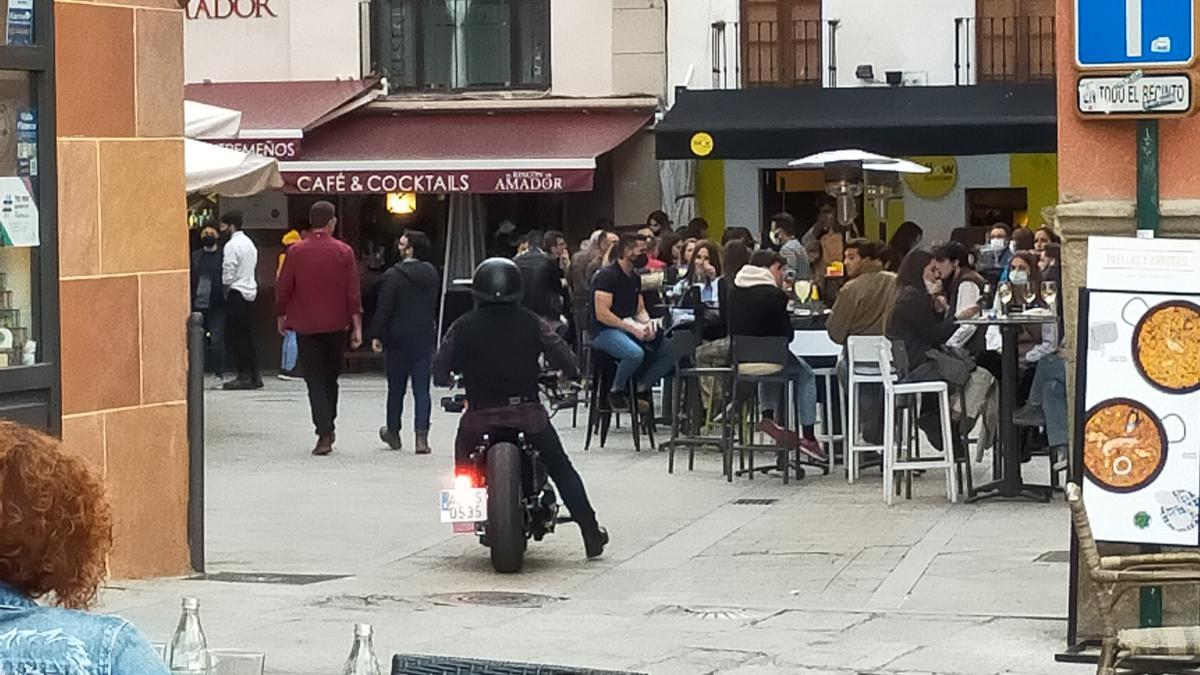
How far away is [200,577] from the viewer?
11430 mm

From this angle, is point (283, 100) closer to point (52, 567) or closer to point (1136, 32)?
point (1136, 32)

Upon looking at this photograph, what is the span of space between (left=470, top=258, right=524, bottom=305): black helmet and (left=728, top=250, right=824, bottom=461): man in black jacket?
156 inches

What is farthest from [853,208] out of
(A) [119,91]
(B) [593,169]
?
(A) [119,91]

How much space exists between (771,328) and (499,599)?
531 centimetres

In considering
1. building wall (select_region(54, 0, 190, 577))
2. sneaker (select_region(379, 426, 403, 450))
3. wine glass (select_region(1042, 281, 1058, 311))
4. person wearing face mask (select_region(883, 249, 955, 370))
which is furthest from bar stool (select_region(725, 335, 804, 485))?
building wall (select_region(54, 0, 190, 577))

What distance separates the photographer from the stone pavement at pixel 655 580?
9.51 m

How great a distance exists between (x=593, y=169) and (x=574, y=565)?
1419 cm

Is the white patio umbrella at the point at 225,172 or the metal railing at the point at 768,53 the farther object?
the metal railing at the point at 768,53

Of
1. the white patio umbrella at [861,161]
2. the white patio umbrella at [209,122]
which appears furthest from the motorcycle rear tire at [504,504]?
the white patio umbrella at [861,161]

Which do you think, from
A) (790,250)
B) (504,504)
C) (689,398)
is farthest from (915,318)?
(790,250)

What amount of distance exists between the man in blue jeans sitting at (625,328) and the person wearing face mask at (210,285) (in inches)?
282

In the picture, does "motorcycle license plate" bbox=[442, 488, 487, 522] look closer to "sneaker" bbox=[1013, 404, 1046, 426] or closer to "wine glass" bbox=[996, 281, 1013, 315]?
"sneaker" bbox=[1013, 404, 1046, 426]

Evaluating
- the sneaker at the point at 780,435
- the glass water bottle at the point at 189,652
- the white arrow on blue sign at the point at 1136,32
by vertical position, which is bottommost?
the sneaker at the point at 780,435

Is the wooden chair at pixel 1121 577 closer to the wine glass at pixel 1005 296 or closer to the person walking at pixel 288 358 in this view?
the wine glass at pixel 1005 296
